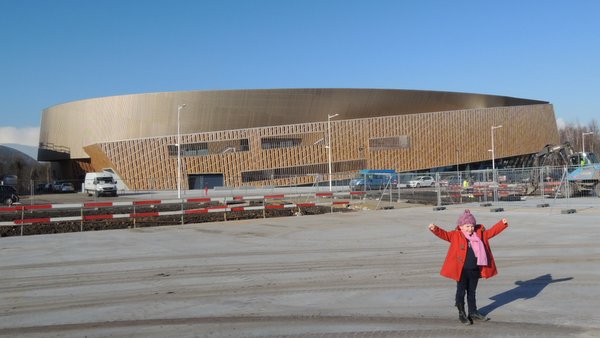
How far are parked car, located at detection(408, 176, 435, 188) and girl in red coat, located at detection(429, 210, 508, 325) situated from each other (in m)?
27.5

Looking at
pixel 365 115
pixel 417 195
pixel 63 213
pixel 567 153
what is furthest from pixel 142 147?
pixel 567 153

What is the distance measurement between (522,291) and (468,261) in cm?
235

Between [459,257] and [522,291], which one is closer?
[459,257]

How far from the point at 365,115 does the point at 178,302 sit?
248 feet

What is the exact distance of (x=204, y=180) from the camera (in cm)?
7238

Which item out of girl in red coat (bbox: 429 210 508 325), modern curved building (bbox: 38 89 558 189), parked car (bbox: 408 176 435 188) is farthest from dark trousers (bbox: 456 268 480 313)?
modern curved building (bbox: 38 89 558 189)

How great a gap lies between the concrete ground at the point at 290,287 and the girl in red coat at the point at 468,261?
0.31 meters

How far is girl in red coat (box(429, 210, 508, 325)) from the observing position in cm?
637

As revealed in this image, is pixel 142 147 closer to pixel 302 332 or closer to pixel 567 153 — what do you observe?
pixel 567 153

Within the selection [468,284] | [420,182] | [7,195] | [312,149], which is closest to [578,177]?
[420,182]

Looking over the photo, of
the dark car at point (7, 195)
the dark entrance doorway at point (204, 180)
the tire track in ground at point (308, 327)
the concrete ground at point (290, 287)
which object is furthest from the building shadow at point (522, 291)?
the dark entrance doorway at point (204, 180)

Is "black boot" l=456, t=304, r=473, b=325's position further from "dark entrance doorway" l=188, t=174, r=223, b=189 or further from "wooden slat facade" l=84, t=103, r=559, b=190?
"dark entrance doorway" l=188, t=174, r=223, b=189

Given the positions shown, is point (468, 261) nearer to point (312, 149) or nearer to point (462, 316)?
point (462, 316)

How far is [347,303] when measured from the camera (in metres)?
7.63
